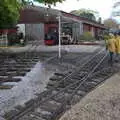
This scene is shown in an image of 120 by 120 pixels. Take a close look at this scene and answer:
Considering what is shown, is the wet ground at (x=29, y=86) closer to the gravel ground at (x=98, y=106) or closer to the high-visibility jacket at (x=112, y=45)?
the gravel ground at (x=98, y=106)

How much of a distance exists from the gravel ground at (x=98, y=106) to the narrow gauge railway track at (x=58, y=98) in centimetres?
38

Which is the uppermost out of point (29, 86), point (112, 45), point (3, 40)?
point (112, 45)

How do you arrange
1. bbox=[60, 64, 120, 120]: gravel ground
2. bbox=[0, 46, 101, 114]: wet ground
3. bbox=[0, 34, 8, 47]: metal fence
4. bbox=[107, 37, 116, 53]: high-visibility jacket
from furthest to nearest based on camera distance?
bbox=[0, 34, 8, 47]: metal fence → bbox=[107, 37, 116, 53]: high-visibility jacket → bbox=[0, 46, 101, 114]: wet ground → bbox=[60, 64, 120, 120]: gravel ground

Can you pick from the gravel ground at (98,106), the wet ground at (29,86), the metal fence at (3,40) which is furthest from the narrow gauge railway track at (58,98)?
the metal fence at (3,40)

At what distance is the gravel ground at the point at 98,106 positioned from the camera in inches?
444

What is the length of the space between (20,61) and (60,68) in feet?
14.4

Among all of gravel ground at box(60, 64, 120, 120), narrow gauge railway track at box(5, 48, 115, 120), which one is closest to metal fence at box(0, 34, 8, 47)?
narrow gauge railway track at box(5, 48, 115, 120)

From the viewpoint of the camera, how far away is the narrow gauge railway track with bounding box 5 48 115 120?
37.2ft

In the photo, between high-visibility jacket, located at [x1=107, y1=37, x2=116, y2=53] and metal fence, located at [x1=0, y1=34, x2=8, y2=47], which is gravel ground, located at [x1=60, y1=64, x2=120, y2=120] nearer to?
high-visibility jacket, located at [x1=107, y1=37, x2=116, y2=53]

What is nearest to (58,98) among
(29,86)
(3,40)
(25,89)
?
(25,89)

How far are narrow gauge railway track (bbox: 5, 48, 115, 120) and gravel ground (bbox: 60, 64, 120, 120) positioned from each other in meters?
0.38

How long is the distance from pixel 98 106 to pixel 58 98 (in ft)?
6.09

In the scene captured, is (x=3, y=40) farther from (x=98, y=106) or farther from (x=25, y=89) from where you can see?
(x=98, y=106)

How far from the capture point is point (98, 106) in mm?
12727
